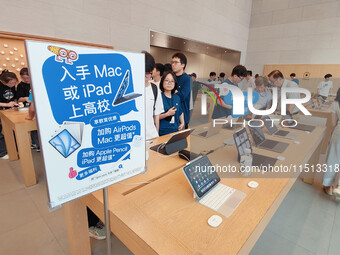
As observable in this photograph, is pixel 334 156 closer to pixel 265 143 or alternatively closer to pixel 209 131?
pixel 265 143

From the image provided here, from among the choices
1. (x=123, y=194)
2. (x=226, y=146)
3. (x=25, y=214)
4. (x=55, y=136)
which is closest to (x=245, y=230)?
(x=123, y=194)

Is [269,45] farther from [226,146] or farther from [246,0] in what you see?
[226,146]

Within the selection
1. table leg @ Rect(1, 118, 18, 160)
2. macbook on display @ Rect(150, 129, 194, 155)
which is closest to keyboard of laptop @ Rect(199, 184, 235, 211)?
macbook on display @ Rect(150, 129, 194, 155)

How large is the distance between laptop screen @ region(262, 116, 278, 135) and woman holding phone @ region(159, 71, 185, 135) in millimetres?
1100

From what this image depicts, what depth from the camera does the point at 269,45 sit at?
27.5ft

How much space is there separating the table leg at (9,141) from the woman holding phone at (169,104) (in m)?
2.34

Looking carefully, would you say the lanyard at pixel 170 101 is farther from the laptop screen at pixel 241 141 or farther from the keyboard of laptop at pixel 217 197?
the keyboard of laptop at pixel 217 197

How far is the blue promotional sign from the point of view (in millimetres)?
626

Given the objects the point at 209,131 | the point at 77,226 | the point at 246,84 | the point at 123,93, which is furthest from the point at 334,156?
the point at 77,226

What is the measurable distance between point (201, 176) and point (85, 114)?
25.7 inches

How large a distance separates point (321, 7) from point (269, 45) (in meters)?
Answer: 2.00

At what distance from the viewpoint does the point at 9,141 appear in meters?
2.84
